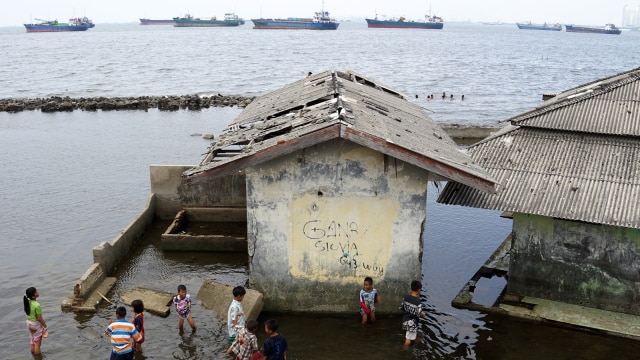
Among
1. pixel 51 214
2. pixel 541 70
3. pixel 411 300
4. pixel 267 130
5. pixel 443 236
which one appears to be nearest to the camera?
pixel 411 300

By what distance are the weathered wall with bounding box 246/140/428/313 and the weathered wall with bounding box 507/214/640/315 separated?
2.56m

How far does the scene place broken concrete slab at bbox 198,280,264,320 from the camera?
12.1 m

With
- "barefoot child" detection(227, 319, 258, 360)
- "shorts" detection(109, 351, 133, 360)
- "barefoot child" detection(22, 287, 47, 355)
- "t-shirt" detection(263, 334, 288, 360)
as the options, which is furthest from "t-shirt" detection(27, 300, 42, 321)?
"t-shirt" detection(263, 334, 288, 360)

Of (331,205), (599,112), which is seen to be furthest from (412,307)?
(599,112)

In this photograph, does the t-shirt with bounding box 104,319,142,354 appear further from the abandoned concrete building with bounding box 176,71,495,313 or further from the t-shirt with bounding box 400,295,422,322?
the t-shirt with bounding box 400,295,422,322

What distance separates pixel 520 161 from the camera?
13.1 m

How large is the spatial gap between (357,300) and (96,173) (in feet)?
57.1

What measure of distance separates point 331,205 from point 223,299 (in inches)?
136

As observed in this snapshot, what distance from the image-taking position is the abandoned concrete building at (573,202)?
1178 cm

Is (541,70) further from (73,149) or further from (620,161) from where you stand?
(620,161)

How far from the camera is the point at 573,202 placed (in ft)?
38.5

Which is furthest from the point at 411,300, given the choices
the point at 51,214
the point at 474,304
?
the point at 51,214

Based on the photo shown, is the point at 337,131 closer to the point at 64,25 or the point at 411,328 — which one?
the point at 411,328

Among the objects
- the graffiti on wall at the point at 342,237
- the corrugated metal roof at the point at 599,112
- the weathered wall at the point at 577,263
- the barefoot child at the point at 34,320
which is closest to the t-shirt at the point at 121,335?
the barefoot child at the point at 34,320
